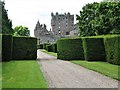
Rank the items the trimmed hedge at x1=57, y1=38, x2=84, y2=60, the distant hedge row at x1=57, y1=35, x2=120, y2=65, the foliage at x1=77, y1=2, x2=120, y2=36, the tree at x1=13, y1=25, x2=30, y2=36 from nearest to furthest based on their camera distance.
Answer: the distant hedge row at x1=57, y1=35, x2=120, y2=65 < the trimmed hedge at x1=57, y1=38, x2=84, y2=60 < the foliage at x1=77, y1=2, x2=120, y2=36 < the tree at x1=13, y1=25, x2=30, y2=36

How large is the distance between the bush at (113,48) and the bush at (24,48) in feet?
33.7

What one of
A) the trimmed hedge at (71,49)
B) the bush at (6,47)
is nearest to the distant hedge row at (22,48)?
the bush at (6,47)

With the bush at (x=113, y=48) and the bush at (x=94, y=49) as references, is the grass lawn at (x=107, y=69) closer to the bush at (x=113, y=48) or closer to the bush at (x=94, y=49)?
the bush at (x=113, y=48)

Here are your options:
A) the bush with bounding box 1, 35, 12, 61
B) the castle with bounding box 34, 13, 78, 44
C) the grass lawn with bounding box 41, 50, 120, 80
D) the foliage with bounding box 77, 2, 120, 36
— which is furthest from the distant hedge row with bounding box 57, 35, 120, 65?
the castle with bounding box 34, 13, 78, 44

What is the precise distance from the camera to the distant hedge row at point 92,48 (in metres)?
26.1

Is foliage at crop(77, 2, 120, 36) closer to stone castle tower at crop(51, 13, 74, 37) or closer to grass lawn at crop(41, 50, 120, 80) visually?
grass lawn at crop(41, 50, 120, 80)

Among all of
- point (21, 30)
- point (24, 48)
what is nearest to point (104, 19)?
point (24, 48)

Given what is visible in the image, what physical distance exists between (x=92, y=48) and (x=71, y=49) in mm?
3478

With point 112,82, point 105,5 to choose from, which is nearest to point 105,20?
point 105,5

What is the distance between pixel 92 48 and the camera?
1265 inches

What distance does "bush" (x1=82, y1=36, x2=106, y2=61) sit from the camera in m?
31.7

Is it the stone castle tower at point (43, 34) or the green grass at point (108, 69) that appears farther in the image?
the stone castle tower at point (43, 34)

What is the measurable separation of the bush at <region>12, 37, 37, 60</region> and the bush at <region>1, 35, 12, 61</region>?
7.57 feet

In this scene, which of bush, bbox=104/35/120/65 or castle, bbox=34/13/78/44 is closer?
bush, bbox=104/35/120/65
